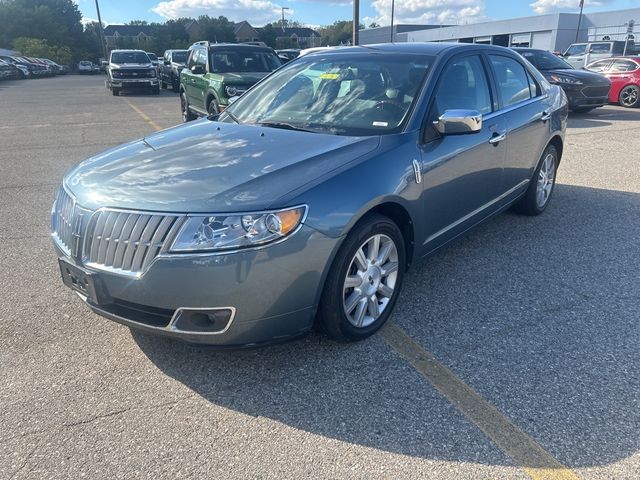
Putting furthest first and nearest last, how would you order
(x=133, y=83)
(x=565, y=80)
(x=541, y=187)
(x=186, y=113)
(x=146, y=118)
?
(x=133, y=83), (x=146, y=118), (x=186, y=113), (x=565, y=80), (x=541, y=187)

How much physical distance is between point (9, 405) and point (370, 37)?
8150 cm

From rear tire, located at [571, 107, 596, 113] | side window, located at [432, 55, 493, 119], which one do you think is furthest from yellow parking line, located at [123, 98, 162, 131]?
rear tire, located at [571, 107, 596, 113]

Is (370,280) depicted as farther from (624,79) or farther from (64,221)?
(624,79)

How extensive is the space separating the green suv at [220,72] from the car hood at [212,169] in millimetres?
7026

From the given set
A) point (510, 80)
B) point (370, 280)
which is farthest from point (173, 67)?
point (370, 280)

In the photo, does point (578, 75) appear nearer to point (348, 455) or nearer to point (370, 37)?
point (348, 455)

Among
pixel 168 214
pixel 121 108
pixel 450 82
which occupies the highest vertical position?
pixel 450 82

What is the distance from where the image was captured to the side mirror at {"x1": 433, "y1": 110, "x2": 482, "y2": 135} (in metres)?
3.37

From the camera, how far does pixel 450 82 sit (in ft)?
12.7

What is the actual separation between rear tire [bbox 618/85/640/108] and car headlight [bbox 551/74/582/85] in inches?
151

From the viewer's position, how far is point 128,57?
22.2m

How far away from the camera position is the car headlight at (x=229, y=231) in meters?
2.48

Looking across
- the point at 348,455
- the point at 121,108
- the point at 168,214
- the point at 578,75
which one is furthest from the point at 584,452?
the point at 121,108

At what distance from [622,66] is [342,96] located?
15.3 meters
